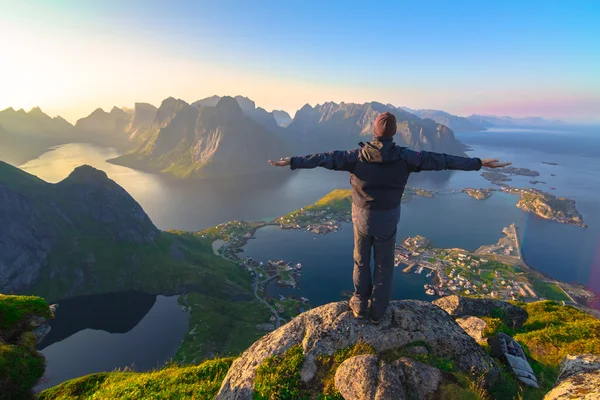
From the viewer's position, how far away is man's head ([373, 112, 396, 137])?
8.27 meters

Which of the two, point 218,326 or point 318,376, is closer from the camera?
point 318,376

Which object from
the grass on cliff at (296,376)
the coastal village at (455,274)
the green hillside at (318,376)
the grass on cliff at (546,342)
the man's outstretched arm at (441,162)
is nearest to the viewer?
the man's outstretched arm at (441,162)

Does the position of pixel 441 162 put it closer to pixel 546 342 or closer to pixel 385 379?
pixel 385 379

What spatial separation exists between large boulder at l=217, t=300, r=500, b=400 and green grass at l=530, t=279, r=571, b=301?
500 ft

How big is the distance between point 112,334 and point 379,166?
133845 mm

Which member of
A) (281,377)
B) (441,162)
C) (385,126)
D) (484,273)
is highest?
(385,126)

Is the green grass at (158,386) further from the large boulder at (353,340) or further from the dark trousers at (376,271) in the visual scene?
the dark trousers at (376,271)

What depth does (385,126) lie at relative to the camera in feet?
27.2

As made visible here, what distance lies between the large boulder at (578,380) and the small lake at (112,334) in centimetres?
9561

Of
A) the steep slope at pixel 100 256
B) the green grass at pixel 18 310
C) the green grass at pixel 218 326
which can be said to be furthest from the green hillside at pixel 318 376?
the steep slope at pixel 100 256

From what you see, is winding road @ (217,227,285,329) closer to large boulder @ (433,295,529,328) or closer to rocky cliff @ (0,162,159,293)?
rocky cliff @ (0,162,159,293)

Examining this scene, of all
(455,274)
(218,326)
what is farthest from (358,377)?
(455,274)

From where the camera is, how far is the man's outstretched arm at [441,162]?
7805 millimetres

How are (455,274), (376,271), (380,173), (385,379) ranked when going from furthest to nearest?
(455,274)
(376,271)
(380,173)
(385,379)
